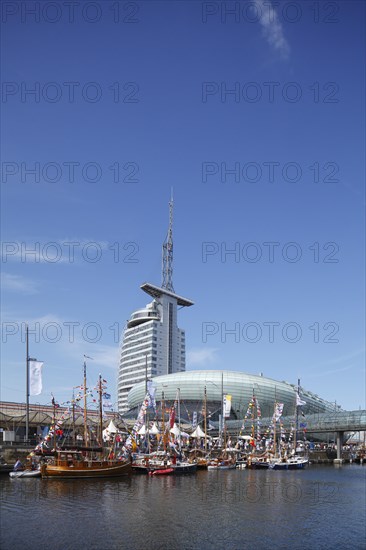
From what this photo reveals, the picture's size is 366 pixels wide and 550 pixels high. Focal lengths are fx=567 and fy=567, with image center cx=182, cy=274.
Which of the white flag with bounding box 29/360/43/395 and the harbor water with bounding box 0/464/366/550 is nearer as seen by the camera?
the harbor water with bounding box 0/464/366/550

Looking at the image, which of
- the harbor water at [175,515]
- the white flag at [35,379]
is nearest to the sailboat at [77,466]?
the harbor water at [175,515]

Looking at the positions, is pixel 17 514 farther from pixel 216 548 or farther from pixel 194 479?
pixel 194 479

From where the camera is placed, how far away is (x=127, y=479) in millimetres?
81312

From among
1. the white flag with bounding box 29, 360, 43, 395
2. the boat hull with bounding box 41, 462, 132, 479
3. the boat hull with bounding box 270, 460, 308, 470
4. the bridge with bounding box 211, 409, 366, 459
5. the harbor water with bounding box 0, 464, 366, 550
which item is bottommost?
the boat hull with bounding box 270, 460, 308, 470

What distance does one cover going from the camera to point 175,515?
49938mm

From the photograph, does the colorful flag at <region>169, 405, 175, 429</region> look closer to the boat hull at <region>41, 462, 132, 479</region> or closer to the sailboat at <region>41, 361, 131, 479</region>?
the sailboat at <region>41, 361, 131, 479</region>

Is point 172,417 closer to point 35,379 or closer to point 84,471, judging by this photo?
point 84,471

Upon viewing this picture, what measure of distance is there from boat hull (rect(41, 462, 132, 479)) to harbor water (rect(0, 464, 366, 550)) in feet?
10.5

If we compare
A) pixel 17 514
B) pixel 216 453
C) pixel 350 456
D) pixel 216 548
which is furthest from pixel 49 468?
pixel 350 456

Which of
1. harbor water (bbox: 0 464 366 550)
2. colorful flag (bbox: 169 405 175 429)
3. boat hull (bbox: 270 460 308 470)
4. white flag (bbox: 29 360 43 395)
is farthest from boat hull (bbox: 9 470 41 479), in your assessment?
boat hull (bbox: 270 460 308 470)

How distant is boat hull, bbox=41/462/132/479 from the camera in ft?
254

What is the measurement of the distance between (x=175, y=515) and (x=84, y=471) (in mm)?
32852

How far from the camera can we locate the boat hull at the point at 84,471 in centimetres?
7744

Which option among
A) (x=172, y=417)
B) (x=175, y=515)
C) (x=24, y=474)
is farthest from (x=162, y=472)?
(x=175, y=515)
